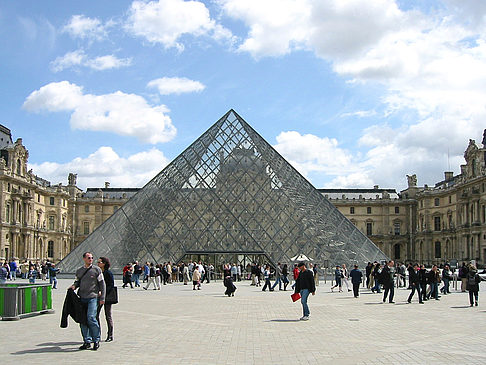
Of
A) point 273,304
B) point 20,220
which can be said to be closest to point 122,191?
point 20,220

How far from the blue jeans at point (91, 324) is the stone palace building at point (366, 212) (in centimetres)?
5459

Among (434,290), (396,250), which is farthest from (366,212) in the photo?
(434,290)

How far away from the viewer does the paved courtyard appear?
778 centimetres

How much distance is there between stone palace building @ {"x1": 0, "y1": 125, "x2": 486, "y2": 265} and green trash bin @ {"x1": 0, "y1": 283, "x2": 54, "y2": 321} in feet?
162

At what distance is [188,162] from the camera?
3109cm

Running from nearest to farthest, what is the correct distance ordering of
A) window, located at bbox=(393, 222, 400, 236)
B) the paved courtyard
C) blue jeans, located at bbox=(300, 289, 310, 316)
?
the paved courtyard < blue jeans, located at bbox=(300, 289, 310, 316) < window, located at bbox=(393, 222, 400, 236)

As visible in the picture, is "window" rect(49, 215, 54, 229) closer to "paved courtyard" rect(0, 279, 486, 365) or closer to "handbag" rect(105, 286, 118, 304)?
"paved courtyard" rect(0, 279, 486, 365)

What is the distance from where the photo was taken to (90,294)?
8516 mm

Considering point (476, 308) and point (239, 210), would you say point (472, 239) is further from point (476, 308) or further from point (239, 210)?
point (476, 308)

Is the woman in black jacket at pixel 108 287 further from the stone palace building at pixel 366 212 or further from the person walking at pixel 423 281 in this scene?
the stone palace building at pixel 366 212

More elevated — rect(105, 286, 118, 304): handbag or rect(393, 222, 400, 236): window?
rect(393, 222, 400, 236): window

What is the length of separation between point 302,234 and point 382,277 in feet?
37.6

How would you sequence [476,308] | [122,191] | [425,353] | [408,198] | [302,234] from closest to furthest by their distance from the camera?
[425,353] < [476,308] < [302,234] < [408,198] < [122,191]

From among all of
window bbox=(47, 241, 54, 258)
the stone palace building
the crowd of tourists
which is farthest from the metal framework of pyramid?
window bbox=(47, 241, 54, 258)
